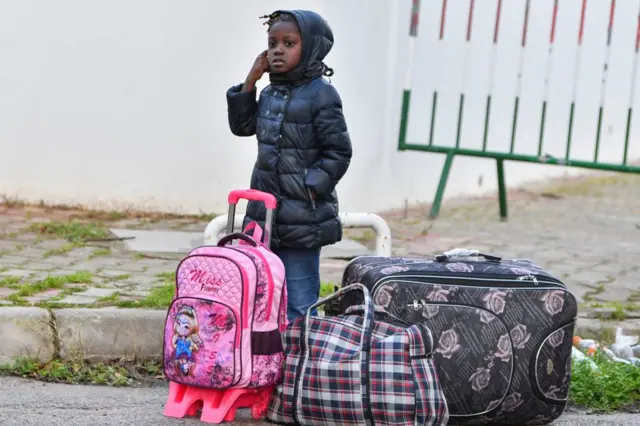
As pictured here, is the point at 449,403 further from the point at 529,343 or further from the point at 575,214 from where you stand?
the point at 575,214

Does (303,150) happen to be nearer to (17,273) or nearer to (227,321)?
(227,321)

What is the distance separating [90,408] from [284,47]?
1469mm

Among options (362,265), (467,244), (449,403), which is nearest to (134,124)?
(467,244)

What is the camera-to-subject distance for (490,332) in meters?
3.80

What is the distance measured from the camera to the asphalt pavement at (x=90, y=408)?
3752 millimetres

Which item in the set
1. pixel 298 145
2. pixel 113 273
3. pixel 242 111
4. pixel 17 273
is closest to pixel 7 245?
pixel 17 273

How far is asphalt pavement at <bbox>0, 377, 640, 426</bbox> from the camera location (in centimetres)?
375

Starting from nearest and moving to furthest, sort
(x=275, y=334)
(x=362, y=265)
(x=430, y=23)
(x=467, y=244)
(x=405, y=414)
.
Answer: (x=405, y=414) < (x=275, y=334) < (x=362, y=265) < (x=467, y=244) < (x=430, y=23)

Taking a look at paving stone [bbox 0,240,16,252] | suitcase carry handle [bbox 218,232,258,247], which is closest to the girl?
suitcase carry handle [bbox 218,232,258,247]

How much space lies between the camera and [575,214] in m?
9.04

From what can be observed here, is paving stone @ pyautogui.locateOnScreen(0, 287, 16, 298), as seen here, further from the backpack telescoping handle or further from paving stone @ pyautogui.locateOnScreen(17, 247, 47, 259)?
the backpack telescoping handle

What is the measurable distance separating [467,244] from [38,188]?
280 centimetres

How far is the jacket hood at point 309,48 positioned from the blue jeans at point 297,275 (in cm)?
65

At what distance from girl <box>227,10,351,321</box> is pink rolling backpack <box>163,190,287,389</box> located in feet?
1.26
